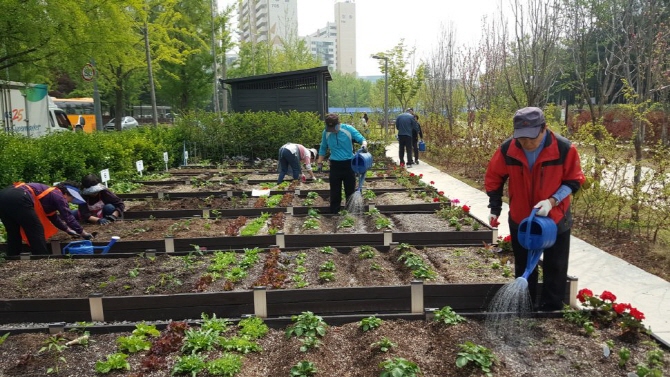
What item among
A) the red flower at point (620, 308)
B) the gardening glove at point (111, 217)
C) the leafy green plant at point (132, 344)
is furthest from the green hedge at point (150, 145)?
the red flower at point (620, 308)

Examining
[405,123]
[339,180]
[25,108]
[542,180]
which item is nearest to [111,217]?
[339,180]

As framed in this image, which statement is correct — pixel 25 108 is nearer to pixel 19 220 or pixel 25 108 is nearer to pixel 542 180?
pixel 19 220

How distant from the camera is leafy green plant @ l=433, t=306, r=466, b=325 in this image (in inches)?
159

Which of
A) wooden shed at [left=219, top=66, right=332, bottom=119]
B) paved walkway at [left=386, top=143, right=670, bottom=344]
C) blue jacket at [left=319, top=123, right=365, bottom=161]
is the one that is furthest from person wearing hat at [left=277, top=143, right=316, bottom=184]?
wooden shed at [left=219, top=66, right=332, bottom=119]

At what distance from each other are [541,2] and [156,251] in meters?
9.01

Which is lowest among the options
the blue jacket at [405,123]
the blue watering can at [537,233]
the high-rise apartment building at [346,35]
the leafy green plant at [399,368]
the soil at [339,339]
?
the soil at [339,339]

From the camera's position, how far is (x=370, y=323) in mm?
4000

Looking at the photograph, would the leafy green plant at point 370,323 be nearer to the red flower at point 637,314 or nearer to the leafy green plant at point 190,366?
the leafy green plant at point 190,366

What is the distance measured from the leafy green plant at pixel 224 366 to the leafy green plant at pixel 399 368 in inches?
39.0

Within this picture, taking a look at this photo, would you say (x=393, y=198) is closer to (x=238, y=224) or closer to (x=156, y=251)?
(x=238, y=224)

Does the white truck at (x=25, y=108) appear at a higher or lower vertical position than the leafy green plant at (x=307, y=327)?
higher

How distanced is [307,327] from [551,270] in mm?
2072

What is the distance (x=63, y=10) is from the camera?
374 inches

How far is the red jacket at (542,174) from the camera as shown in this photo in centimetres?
392
